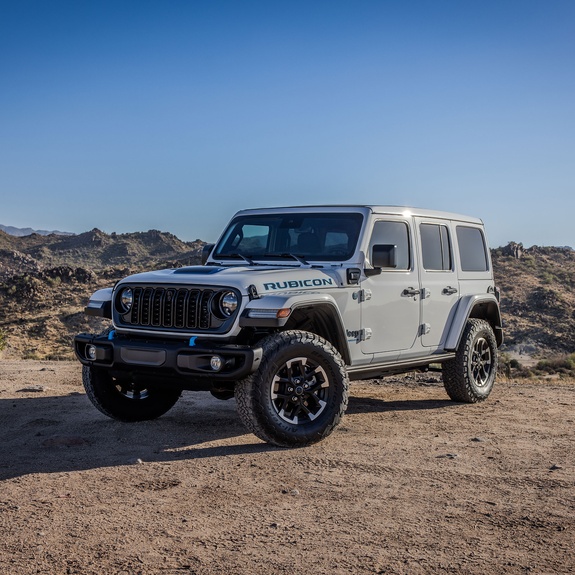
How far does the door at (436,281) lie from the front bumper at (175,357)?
2679 millimetres

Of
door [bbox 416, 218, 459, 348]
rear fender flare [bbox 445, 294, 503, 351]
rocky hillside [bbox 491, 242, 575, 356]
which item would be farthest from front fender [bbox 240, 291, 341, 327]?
rocky hillside [bbox 491, 242, 575, 356]

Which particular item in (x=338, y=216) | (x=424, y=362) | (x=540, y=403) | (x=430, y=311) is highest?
(x=338, y=216)

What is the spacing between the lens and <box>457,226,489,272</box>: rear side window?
30.1 ft

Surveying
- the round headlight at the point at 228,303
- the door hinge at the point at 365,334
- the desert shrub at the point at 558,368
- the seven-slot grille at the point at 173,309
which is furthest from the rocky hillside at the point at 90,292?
the round headlight at the point at 228,303

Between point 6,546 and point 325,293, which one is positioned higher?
point 325,293

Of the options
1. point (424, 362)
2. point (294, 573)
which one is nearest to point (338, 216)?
point (424, 362)

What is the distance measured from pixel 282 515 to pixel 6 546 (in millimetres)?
1568

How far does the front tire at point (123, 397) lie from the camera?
24.2 ft

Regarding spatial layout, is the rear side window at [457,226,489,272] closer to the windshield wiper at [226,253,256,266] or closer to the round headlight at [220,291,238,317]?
the windshield wiper at [226,253,256,266]

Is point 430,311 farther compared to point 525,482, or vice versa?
point 430,311

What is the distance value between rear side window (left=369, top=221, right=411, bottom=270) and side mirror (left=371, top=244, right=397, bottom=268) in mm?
481

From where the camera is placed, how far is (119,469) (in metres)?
5.80

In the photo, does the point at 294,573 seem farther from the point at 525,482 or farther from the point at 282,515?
the point at 525,482

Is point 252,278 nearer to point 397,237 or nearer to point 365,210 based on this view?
point 365,210
